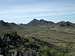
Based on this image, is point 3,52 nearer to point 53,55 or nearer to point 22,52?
point 22,52

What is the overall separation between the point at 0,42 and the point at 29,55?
66.3 feet

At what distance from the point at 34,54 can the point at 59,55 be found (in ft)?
31.7

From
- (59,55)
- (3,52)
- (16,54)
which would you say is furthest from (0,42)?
(59,55)

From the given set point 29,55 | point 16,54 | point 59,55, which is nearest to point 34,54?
point 29,55

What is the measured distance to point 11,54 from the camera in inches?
2112

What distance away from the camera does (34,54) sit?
5459cm

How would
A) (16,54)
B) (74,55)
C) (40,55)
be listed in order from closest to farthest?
(16,54) < (40,55) < (74,55)

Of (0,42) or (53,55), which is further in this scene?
(0,42)

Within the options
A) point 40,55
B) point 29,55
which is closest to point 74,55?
point 40,55

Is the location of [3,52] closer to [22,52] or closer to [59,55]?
[22,52]

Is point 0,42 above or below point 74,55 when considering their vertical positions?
above

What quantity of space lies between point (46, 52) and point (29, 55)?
29.0 feet

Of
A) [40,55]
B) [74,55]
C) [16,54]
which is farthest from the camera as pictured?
[74,55]

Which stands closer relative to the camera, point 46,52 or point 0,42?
point 46,52
